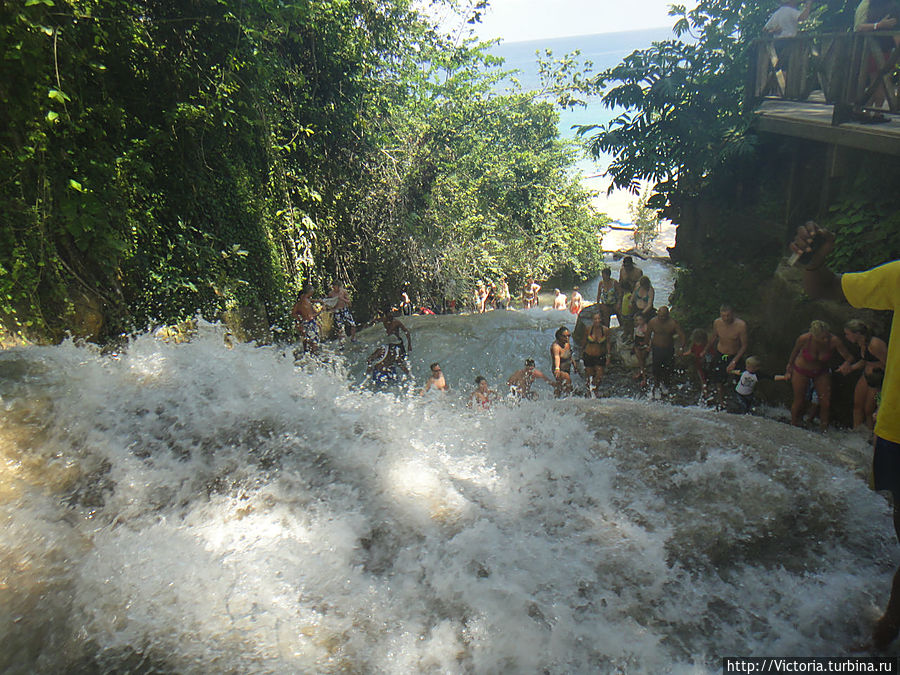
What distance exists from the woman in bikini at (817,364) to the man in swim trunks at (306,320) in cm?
762

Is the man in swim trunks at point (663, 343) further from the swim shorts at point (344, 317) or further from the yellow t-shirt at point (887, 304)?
the swim shorts at point (344, 317)

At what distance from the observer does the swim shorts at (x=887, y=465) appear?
2.28m

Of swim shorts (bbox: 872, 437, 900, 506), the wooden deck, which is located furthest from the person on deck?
swim shorts (bbox: 872, 437, 900, 506)

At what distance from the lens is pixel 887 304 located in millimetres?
2346

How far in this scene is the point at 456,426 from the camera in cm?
492

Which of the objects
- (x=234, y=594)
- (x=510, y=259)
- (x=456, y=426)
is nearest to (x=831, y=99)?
(x=456, y=426)

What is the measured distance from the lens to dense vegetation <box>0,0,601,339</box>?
6414mm

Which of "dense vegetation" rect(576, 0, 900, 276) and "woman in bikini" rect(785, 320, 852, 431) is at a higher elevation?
"dense vegetation" rect(576, 0, 900, 276)

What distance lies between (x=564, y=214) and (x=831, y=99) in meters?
16.7

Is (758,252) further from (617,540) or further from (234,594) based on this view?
(234,594)

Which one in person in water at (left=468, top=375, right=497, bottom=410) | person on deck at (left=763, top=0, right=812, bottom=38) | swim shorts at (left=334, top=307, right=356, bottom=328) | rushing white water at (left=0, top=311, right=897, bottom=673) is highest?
person on deck at (left=763, top=0, right=812, bottom=38)

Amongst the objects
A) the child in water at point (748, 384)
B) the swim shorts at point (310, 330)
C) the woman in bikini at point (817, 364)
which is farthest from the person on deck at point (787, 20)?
the swim shorts at point (310, 330)

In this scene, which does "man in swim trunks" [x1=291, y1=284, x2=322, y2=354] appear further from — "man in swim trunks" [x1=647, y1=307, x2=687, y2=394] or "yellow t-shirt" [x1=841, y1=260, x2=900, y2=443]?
"yellow t-shirt" [x1=841, y1=260, x2=900, y2=443]

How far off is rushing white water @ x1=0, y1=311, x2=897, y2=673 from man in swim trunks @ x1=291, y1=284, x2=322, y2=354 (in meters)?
5.17
